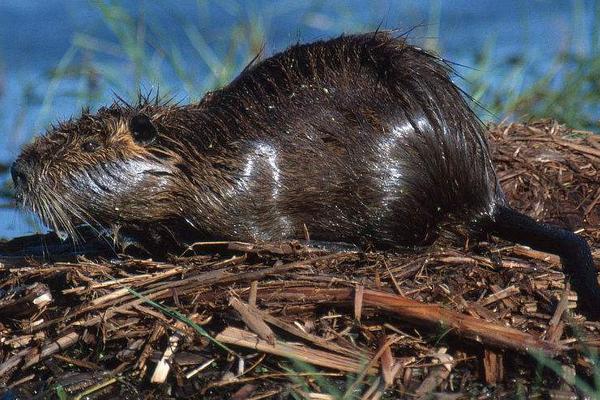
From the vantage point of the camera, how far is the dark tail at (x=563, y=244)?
3803mm

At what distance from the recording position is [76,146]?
4309 mm

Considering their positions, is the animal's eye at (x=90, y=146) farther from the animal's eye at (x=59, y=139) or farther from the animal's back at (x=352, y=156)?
the animal's back at (x=352, y=156)

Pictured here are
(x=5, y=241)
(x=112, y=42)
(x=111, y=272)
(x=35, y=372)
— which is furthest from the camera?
(x=112, y=42)

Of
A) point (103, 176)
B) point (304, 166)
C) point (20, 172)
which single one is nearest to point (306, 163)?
point (304, 166)

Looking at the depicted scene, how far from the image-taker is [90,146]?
14.1ft

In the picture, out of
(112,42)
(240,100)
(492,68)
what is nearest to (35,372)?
(240,100)

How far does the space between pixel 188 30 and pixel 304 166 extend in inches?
164

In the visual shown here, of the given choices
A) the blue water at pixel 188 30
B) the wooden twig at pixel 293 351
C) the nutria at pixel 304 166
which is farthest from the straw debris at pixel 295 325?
the blue water at pixel 188 30

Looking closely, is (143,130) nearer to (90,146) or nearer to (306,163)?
(90,146)

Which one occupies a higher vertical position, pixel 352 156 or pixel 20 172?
pixel 20 172

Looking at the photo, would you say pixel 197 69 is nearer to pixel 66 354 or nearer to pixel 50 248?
pixel 50 248

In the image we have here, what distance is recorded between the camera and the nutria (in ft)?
13.7

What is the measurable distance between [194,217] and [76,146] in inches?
18.3

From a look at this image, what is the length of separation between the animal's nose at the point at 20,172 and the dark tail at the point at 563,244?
152 cm
